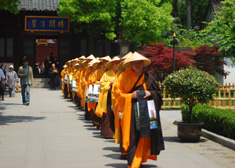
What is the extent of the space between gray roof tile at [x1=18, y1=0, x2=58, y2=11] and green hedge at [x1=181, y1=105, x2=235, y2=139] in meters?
23.2

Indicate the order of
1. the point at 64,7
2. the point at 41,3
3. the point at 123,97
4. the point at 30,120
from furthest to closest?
the point at 41,3 < the point at 64,7 < the point at 30,120 < the point at 123,97

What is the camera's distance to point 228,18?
30172mm

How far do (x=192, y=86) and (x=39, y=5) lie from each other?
2605cm

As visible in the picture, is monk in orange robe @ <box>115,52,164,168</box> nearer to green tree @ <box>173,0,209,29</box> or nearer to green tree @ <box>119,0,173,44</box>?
green tree @ <box>119,0,173,44</box>

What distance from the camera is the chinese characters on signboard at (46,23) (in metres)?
35.8

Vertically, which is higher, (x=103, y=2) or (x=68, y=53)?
(x=103, y=2)

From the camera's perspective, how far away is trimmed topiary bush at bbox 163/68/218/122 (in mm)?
11352

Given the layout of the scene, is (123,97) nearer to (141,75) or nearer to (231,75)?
(141,75)

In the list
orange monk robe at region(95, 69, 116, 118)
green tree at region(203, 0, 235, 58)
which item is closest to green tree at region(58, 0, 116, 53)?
green tree at region(203, 0, 235, 58)

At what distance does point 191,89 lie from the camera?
11367mm

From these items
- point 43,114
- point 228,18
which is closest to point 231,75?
point 228,18

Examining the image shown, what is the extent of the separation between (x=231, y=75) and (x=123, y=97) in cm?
3009

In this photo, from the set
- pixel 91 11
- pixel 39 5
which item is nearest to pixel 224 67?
pixel 91 11

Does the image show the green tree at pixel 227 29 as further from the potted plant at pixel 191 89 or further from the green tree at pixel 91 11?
the potted plant at pixel 191 89
